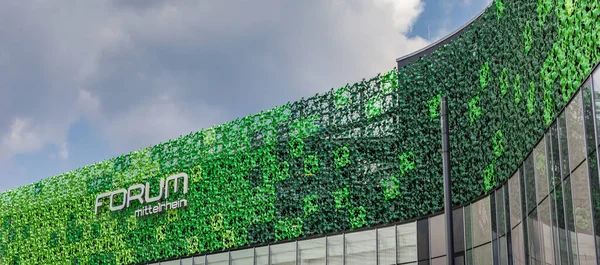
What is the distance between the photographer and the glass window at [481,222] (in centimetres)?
2833

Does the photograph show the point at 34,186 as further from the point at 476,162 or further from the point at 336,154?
the point at 476,162

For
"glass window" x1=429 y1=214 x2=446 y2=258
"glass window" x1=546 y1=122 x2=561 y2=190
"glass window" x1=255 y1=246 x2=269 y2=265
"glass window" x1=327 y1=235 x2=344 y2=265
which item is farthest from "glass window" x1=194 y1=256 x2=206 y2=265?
"glass window" x1=546 y1=122 x2=561 y2=190

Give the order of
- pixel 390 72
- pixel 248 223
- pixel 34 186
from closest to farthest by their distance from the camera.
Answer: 1. pixel 390 72
2. pixel 248 223
3. pixel 34 186

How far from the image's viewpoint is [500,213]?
27266 mm

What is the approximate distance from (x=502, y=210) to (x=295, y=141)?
40.5 feet

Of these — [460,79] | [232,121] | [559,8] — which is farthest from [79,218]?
[559,8]

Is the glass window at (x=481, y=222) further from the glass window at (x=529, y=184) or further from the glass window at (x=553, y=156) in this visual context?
the glass window at (x=553, y=156)

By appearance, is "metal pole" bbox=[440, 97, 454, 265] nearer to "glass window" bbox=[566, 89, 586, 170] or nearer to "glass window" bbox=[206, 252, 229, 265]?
"glass window" bbox=[566, 89, 586, 170]

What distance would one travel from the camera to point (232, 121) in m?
40.9

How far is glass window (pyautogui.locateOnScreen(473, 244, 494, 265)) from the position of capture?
28.2 m

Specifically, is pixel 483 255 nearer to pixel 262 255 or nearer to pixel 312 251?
pixel 312 251

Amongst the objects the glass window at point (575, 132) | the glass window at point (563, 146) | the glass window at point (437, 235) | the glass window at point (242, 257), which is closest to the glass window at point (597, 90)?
the glass window at point (575, 132)

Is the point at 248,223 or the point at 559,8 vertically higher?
the point at 559,8

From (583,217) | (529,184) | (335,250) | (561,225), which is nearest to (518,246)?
(529,184)
